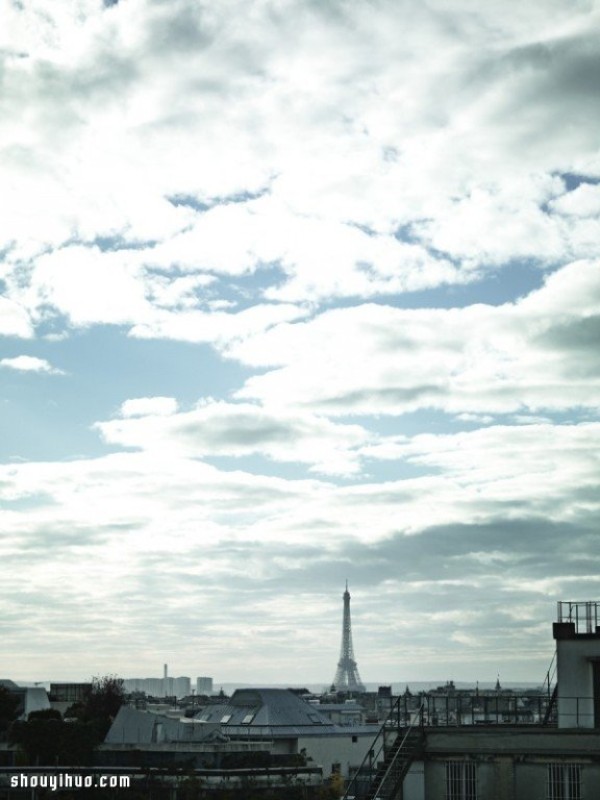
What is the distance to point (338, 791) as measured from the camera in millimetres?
84812

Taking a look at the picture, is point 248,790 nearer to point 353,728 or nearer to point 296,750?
point 296,750

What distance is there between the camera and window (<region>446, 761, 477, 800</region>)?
39.5 meters

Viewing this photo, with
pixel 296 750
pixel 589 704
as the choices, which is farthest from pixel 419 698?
pixel 296 750

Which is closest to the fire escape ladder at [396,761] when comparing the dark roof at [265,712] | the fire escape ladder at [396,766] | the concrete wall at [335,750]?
the fire escape ladder at [396,766]

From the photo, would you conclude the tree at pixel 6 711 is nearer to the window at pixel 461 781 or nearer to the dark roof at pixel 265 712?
the dark roof at pixel 265 712

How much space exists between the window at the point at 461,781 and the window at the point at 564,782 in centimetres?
258

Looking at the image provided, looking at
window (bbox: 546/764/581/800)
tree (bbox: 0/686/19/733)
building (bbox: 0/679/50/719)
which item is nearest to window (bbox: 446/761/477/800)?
window (bbox: 546/764/581/800)

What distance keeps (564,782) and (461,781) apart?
3516mm

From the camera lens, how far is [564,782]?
3825 cm

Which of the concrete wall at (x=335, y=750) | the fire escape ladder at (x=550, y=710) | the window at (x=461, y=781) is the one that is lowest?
the concrete wall at (x=335, y=750)

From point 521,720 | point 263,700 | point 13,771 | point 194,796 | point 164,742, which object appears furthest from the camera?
point 263,700

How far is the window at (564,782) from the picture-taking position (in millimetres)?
38116

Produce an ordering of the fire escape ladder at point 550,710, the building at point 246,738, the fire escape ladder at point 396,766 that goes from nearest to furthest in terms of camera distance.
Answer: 1. the fire escape ladder at point 396,766
2. the fire escape ladder at point 550,710
3. the building at point 246,738

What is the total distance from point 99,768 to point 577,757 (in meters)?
55.0
